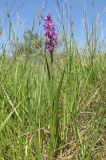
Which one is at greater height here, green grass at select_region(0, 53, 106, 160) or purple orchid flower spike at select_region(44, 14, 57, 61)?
purple orchid flower spike at select_region(44, 14, 57, 61)

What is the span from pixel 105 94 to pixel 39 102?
0.39 meters

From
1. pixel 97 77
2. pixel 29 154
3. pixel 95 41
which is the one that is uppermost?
pixel 95 41

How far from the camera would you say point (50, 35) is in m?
1.38

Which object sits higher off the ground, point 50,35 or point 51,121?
point 50,35

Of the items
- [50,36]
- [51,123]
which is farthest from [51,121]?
[50,36]

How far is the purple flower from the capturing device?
1349 millimetres

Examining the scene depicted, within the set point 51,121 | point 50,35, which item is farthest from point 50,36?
point 51,121

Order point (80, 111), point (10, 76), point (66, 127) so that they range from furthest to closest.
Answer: point (10, 76)
point (80, 111)
point (66, 127)

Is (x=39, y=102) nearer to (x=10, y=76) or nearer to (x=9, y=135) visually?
(x=9, y=135)

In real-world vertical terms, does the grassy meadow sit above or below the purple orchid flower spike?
below

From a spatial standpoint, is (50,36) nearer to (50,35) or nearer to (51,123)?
(50,35)

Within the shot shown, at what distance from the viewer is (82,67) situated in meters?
2.18

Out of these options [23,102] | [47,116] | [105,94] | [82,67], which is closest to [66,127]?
[47,116]

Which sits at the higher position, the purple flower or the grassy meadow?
the purple flower
